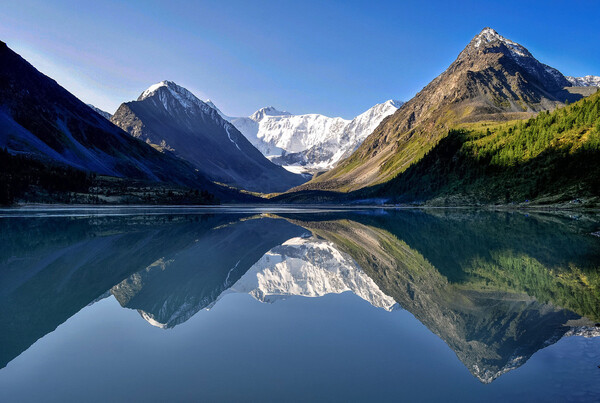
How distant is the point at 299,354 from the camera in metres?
9.35

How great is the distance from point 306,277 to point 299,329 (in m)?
9.94

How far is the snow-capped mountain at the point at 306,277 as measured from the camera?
17000 millimetres

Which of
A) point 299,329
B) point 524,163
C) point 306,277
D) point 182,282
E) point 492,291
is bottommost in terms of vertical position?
point 182,282

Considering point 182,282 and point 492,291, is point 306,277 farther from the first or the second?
point 492,291

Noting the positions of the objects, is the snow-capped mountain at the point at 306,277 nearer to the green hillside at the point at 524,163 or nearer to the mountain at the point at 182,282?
the mountain at the point at 182,282

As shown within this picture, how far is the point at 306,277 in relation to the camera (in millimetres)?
21516

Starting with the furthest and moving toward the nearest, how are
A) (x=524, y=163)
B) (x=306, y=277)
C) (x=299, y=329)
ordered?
1. (x=524, y=163)
2. (x=306, y=277)
3. (x=299, y=329)

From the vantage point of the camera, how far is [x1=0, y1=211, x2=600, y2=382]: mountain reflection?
11.2 m

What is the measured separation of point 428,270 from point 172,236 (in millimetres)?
26366

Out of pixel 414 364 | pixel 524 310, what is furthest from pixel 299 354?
pixel 524 310

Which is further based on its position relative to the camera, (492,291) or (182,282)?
(182,282)

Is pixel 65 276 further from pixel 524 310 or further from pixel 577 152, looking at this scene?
pixel 577 152

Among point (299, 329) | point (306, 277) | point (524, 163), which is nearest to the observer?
point (299, 329)

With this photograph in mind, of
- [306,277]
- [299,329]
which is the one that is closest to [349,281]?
[306,277]
